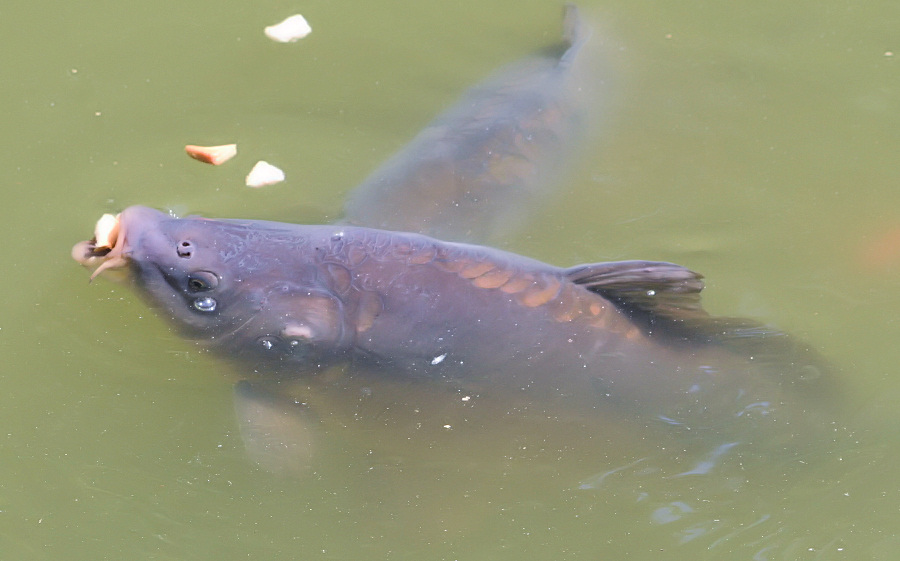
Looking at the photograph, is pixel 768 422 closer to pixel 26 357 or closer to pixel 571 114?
pixel 571 114

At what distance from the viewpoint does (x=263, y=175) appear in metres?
3.58

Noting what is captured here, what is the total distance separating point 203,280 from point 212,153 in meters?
1.05

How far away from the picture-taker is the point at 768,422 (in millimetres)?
3014

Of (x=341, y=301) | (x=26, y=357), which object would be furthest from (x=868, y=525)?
(x=26, y=357)

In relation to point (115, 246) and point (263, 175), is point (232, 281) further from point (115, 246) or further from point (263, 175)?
point (263, 175)

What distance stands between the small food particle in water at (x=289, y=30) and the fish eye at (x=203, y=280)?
1.83 meters

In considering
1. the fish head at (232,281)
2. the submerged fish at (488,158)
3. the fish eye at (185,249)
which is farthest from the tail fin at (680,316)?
the fish eye at (185,249)

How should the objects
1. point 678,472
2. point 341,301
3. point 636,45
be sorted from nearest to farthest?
point 341,301 < point 678,472 < point 636,45

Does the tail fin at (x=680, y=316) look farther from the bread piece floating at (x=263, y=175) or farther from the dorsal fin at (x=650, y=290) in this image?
the bread piece floating at (x=263, y=175)

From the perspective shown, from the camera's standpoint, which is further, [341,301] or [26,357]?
[26,357]

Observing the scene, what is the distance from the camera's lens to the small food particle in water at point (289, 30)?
4145 mm

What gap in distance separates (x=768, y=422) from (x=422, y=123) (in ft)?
6.29

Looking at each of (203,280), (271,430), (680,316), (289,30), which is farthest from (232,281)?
(289,30)

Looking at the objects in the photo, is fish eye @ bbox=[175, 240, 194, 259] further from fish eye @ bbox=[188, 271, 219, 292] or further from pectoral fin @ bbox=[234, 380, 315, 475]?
pectoral fin @ bbox=[234, 380, 315, 475]
